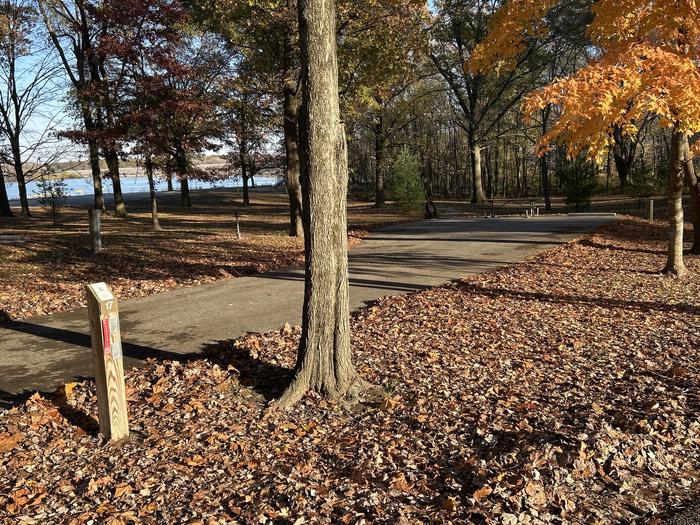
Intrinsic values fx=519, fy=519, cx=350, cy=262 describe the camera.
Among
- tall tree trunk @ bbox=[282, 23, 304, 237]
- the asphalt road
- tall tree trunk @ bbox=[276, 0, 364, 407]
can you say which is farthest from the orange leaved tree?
tall tree trunk @ bbox=[282, 23, 304, 237]

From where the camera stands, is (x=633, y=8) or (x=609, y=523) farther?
(x=633, y=8)

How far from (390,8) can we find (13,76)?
1933 cm

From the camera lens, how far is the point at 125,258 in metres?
12.5

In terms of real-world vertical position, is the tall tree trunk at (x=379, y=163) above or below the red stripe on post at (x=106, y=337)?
above

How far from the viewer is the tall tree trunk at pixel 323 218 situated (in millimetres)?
4711

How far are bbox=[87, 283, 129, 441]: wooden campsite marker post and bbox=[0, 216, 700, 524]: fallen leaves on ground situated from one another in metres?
0.18

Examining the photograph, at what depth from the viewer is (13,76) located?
79.0ft

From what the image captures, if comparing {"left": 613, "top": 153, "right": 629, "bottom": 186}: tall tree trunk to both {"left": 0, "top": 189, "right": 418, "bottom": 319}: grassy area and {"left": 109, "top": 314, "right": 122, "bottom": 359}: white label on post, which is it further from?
{"left": 109, "top": 314, "right": 122, "bottom": 359}: white label on post

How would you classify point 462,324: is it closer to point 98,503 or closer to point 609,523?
Result: point 609,523

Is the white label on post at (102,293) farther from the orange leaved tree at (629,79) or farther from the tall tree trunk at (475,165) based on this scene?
the tall tree trunk at (475,165)

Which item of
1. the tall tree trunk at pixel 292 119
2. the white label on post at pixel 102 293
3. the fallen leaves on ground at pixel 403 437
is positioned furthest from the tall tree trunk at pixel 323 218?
the tall tree trunk at pixel 292 119

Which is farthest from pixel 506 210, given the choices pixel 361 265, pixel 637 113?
pixel 637 113

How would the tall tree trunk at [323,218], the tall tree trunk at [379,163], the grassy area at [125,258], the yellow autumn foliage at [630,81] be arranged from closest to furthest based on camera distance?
the tall tree trunk at [323,218]
the yellow autumn foliage at [630,81]
the grassy area at [125,258]
the tall tree trunk at [379,163]

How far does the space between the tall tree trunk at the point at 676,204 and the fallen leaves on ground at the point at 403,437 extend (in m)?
3.45
